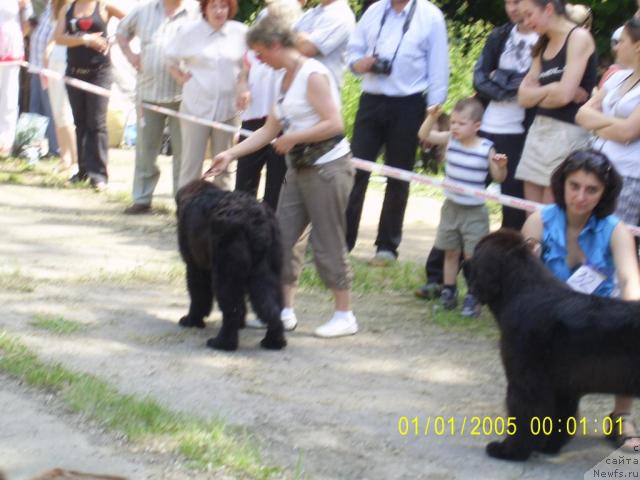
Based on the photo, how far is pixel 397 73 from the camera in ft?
28.1

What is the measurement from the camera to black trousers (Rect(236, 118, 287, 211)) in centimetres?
894

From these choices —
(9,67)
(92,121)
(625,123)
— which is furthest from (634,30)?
(9,67)

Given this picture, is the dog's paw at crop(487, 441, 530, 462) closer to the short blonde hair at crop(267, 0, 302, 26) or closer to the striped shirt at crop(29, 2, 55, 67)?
the short blonde hair at crop(267, 0, 302, 26)

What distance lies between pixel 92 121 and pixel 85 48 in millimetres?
678

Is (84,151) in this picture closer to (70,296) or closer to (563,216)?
(70,296)

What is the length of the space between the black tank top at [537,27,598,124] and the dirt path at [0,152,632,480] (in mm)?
1458

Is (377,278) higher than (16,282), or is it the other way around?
(377,278)

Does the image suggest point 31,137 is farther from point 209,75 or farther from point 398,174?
point 398,174

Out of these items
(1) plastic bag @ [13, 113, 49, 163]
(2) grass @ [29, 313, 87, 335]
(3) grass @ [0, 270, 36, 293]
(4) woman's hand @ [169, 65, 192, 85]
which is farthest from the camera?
(1) plastic bag @ [13, 113, 49, 163]

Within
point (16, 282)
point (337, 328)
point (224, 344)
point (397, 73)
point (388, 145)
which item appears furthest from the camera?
point (388, 145)

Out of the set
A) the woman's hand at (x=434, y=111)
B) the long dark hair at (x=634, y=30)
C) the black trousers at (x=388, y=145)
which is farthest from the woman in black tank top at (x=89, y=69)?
the long dark hair at (x=634, y=30)

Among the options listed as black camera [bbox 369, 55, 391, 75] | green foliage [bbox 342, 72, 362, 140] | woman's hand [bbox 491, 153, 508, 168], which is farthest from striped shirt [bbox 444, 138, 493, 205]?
green foliage [bbox 342, 72, 362, 140]

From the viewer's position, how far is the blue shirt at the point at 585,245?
561cm

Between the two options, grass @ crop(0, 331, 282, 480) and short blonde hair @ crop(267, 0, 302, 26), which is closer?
grass @ crop(0, 331, 282, 480)
